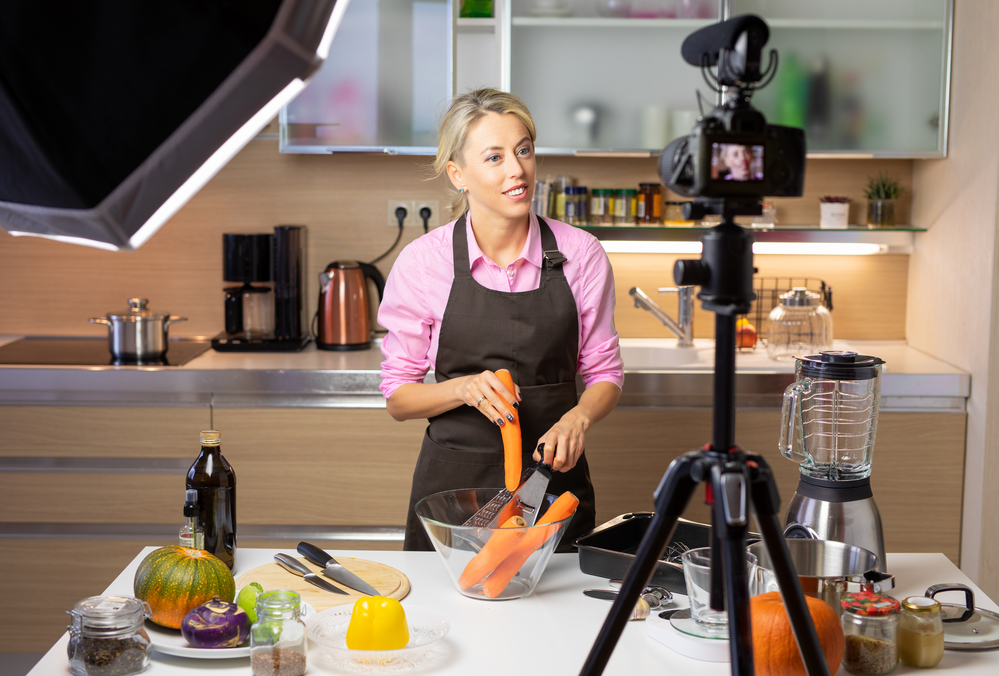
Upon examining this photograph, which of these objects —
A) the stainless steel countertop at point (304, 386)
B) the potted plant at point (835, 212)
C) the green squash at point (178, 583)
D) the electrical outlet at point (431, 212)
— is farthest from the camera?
the electrical outlet at point (431, 212)

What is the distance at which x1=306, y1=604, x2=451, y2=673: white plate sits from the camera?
3.63ft

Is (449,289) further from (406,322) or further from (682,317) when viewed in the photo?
(682,317)

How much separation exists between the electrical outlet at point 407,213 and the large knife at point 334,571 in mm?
1815

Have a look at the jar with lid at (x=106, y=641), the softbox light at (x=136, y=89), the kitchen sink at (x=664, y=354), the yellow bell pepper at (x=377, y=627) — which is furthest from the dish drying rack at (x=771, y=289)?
the softbox light at (x=136, y=89)

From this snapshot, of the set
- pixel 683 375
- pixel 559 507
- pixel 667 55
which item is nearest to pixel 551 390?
pixel 559 507

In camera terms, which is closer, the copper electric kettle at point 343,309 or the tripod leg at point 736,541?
the tripod leg at point 736,541

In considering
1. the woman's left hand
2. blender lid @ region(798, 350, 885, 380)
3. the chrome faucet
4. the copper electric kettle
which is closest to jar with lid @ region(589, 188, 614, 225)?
the chrome faucet

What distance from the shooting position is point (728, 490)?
88 centimetres

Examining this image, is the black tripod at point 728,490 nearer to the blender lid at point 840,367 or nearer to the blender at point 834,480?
the blender at point 834,480

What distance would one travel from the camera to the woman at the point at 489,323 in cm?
187

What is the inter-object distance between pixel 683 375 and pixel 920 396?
0.66 meters

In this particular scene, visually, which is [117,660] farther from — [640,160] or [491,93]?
[640,160]

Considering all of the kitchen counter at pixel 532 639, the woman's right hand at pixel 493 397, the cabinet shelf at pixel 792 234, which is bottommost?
the kitchen counter at pixel 532 639

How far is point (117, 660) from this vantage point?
1072mm
